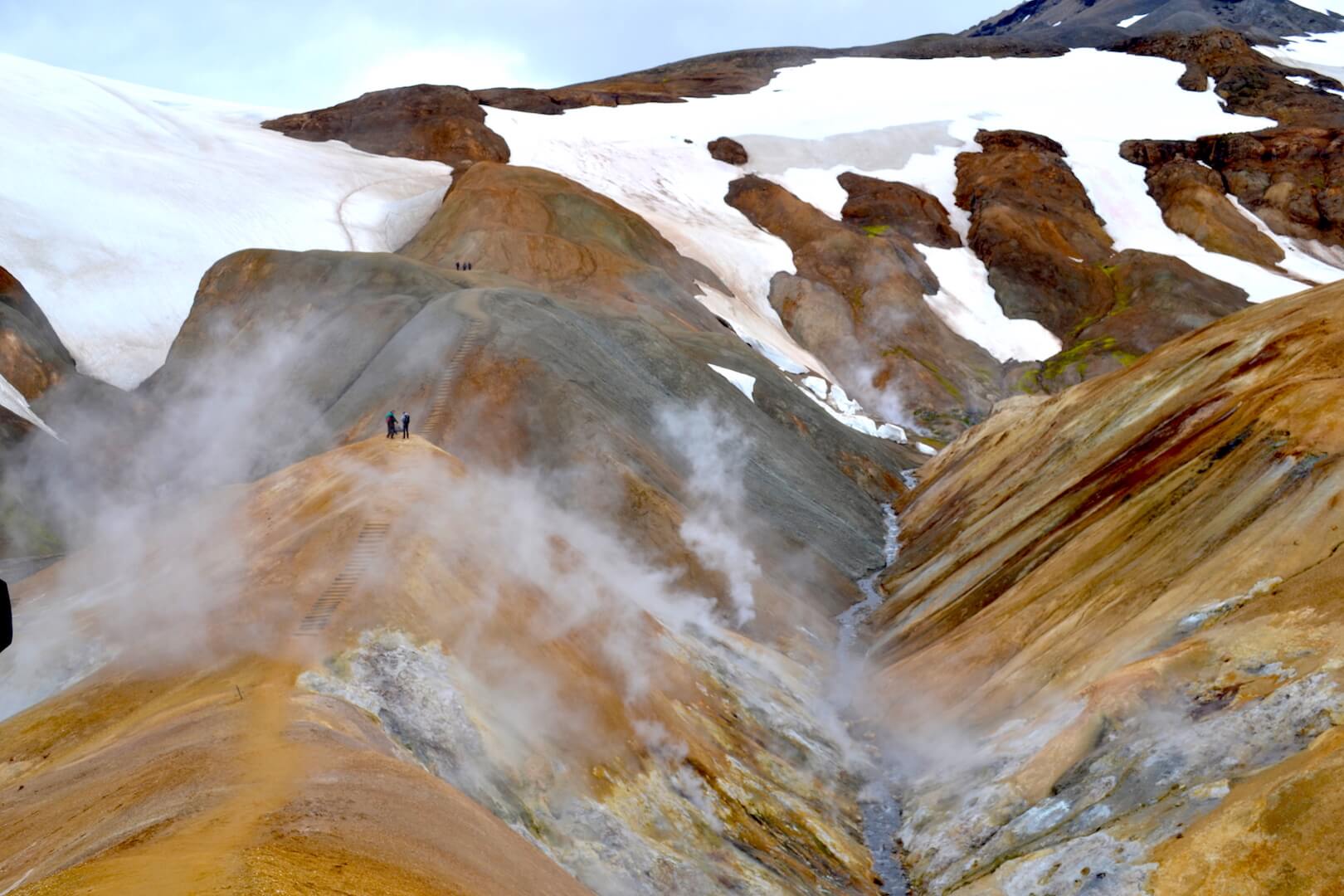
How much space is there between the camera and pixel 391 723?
2367 cm

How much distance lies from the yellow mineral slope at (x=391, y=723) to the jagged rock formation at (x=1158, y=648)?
4658 mm

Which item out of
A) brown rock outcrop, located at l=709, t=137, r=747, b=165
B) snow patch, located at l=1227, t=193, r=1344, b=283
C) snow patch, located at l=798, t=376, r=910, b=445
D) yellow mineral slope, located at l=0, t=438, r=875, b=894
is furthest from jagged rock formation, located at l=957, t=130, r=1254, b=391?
yellow mineral slope, located at l=0, t=438, r=875, b=894

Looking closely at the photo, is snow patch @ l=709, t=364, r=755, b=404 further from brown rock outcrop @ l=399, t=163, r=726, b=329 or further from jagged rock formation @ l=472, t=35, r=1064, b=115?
jagged rock formation @ l=472, t=35, r=1064, b=115

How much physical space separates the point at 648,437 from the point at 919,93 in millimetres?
128458

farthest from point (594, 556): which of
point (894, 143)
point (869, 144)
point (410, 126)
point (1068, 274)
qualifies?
point (894, 143)

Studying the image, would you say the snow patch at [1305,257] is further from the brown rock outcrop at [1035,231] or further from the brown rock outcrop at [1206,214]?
the brown rock outcrop at [1035,231]

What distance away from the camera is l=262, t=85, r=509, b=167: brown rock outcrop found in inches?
4560

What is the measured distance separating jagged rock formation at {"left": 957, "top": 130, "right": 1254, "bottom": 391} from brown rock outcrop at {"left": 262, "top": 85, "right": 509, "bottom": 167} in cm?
5269

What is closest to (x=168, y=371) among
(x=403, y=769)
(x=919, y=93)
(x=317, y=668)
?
(x=317, y=668)

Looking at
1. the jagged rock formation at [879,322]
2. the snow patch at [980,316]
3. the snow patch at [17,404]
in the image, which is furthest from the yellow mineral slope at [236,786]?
the snow patch at [980,316]

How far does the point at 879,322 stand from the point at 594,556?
7130 cm

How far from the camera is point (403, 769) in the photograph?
814 inches

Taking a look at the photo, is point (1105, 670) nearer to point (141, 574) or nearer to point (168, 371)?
point (141, 574)

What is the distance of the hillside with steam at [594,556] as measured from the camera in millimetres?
22078
